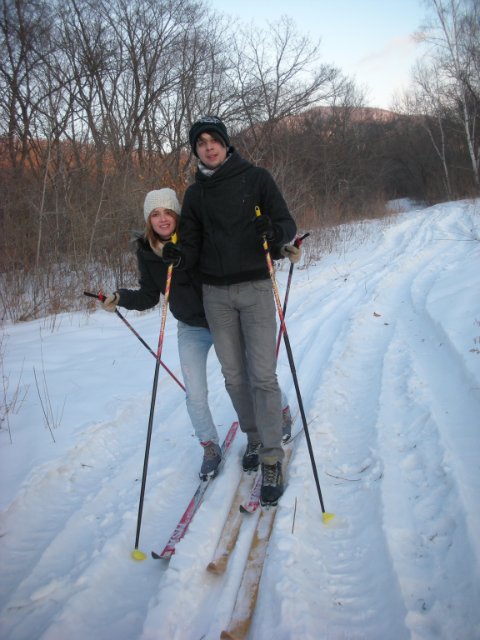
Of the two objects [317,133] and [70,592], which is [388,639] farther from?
[317,133]

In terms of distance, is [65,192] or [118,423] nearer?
[118,423]

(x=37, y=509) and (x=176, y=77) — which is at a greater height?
(x=176, y=77)

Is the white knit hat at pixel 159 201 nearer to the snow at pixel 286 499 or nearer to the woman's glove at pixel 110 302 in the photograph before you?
the woman's glove at pixel 110 302

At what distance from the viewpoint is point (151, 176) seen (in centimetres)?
1009

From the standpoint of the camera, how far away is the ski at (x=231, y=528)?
2057 mm

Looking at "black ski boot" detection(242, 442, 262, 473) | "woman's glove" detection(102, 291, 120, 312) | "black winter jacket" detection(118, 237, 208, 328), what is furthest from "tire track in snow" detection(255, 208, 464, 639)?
"woman's glove" detection(102, 291, 120, 312)

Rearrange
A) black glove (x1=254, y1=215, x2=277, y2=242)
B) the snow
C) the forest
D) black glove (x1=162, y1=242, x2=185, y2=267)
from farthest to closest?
the forest < black glove (x1=162, y1=242, x2=185, y2=267) < black glove (x1=254, y1=215, x2=277, y2=242) < the snow

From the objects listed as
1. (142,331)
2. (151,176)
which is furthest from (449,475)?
(151,176)

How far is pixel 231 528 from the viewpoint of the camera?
232 cm

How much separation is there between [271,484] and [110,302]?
1603mm

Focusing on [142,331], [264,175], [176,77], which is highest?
[176,77]

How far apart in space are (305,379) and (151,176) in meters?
8.03

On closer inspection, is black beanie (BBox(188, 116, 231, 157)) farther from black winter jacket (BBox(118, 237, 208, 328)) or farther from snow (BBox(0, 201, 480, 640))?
snow (BBox(0, 201, 480, 640))

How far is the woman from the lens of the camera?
2.70 metres
